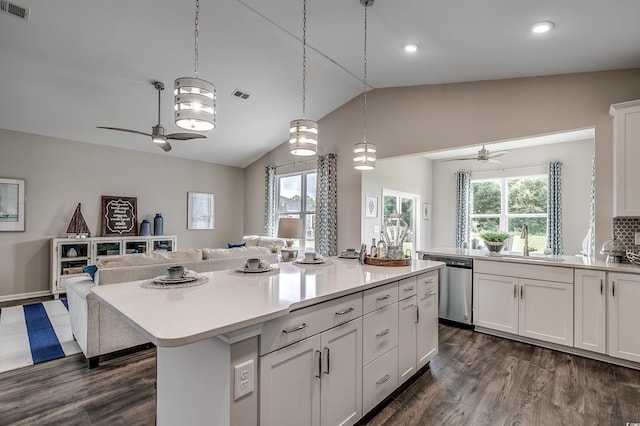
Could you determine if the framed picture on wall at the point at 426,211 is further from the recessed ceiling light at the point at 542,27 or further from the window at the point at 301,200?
the recessed ceiling light at the point at 542,27

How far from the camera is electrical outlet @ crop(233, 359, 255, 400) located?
1226 millimetres

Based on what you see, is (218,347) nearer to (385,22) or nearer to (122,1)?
(385,22)

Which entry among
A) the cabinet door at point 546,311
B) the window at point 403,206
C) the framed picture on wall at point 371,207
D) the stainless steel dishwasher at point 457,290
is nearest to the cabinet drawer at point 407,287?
the stainless steel dishwasher at point 457,290

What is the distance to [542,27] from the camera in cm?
260

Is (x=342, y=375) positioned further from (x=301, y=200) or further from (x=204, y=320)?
(x=301, y=200)

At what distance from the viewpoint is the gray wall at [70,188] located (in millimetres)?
4891

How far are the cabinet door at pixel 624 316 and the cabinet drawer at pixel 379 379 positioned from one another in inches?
86.5

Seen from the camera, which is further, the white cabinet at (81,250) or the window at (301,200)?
the window at (301,200)

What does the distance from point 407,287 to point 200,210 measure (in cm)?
586

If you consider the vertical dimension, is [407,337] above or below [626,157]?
below

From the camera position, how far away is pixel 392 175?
634 cm

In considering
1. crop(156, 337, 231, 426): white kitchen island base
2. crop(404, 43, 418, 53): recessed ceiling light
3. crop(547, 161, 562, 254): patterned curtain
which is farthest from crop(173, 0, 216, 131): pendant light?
crop(547, 161, 562, 254): patterned curtain

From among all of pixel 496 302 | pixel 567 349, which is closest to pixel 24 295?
pixel 496 302

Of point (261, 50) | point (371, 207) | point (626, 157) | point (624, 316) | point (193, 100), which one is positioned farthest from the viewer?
point (371, 207)
